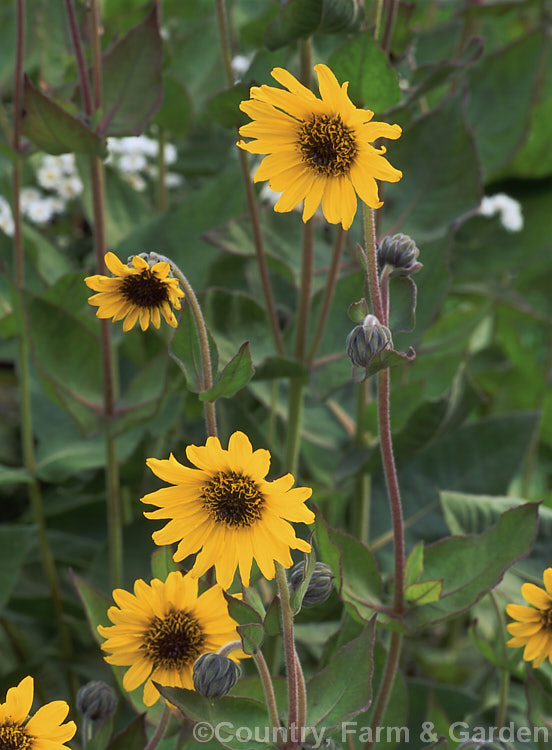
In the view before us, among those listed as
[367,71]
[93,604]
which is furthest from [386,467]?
[367,71]

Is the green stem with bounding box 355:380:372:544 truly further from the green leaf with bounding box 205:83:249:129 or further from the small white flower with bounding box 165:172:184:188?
the small white flower with bounding box 165:172:184:188

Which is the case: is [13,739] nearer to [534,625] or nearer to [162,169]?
[534,625]

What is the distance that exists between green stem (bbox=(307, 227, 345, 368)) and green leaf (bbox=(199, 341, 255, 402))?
0.78 feet

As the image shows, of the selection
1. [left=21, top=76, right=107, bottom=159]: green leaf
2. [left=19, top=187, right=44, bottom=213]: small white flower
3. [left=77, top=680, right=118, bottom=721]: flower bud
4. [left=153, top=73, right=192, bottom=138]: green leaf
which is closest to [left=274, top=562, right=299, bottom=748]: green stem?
[left=77, top=680, right=118, bottom=721]: flower bud

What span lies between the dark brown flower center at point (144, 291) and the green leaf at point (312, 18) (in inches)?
10.3

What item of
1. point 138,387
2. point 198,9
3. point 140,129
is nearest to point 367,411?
point 138,387

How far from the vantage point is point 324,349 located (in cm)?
76

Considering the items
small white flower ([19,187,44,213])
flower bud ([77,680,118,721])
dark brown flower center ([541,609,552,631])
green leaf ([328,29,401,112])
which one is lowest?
flower bud ([77,680,118,721])

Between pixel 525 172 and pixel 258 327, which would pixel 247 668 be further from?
pixel 525 172

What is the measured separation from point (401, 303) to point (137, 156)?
662 mm

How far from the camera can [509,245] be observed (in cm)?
103

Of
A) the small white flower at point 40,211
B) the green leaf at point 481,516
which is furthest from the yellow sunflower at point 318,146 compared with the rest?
the small white flower at point 40,211

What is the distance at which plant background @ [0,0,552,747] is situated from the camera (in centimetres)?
67

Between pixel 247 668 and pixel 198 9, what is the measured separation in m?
0.85
